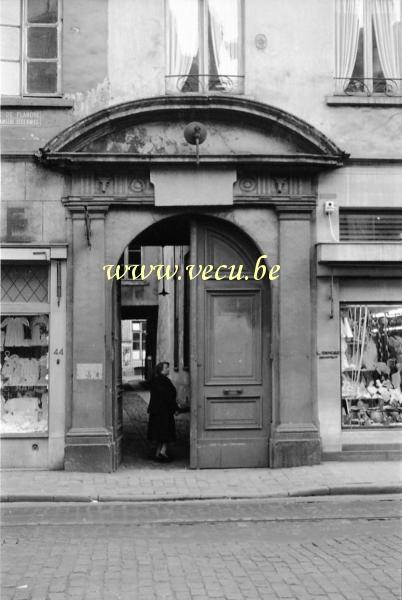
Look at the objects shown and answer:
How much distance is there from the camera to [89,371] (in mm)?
11727

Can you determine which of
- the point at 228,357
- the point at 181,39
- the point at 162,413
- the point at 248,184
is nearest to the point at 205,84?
the point at 181,39

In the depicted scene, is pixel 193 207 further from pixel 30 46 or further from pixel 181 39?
pixel 30 46

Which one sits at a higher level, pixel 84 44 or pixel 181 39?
pixel 181 39

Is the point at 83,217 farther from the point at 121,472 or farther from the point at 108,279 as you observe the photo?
the point at 121,472

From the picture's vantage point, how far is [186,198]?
38.9ft

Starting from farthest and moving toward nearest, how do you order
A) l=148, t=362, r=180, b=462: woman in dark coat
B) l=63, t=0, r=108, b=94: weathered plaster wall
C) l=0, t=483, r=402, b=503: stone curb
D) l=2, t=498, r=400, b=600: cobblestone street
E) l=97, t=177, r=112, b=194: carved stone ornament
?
l=148, t=362, r=180, b=462: woman in dark coat < l=63, t=0, r=108, b=94: weathered plaster wall < l=97, t=177, r=112, b=194: carved stone ornament < l=0, t=483, r=402, b=503: stone curb < l=2, t=498, r=400, b=600: cobblestone street

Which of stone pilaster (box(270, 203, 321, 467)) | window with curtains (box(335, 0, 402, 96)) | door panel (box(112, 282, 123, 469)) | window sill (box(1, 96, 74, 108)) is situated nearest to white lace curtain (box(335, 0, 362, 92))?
window with curtains (box(335, 0, 402, 96))

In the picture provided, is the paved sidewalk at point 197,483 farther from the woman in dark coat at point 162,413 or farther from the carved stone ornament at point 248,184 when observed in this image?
the carved stone ornament at point 248,184

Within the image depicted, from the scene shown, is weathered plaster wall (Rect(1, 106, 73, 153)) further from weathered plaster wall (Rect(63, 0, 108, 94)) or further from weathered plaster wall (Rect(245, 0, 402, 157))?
weathered plaster wall (Rect(245, 0, 402, 157))

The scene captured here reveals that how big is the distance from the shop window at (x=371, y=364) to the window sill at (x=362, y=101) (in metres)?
3.15

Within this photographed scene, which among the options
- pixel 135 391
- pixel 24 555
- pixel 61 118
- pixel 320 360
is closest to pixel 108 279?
pixel 61 118

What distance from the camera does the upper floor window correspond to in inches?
478

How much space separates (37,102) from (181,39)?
2.48 m

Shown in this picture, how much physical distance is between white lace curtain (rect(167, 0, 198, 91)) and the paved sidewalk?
19.5 feet
